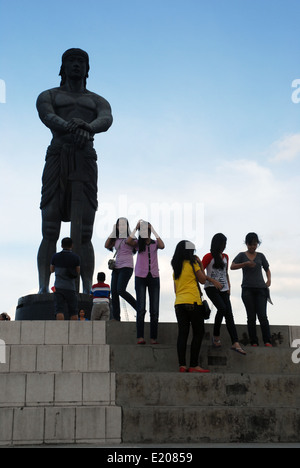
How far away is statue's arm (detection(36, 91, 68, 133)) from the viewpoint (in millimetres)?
12178

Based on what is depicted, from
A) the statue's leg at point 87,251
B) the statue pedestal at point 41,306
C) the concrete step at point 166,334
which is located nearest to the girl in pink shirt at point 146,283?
the concrete step at point 166,334

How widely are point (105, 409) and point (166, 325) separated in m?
2.13

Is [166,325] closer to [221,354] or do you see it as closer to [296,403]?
[221,354]

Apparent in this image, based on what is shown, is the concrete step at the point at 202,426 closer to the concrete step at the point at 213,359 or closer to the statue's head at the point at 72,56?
the concrete step at the point at 213,359

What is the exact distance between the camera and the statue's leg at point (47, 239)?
12.0 metres

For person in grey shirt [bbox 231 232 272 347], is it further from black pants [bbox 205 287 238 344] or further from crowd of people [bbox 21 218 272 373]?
black pants [bbox 205 287 238 344]

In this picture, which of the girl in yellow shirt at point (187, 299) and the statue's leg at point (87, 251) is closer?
the girl in yellow shirt at point (187, 299)

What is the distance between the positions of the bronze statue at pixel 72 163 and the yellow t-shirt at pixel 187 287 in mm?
4371

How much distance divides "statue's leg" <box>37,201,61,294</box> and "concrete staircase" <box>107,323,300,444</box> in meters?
3.63

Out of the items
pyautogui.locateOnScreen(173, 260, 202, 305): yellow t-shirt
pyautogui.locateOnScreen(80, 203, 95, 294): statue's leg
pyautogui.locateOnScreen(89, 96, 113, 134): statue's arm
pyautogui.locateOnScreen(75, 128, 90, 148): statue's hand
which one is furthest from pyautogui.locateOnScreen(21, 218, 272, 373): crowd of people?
pyautogui.locateOnScreen(89, 96, 113, 134): statue's arm

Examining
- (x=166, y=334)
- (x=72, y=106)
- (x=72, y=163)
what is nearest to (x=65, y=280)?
(x=166, y=334)

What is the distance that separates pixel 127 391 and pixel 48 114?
263 inches

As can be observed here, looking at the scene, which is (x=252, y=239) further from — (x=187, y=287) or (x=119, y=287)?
(x=119, y=287)
